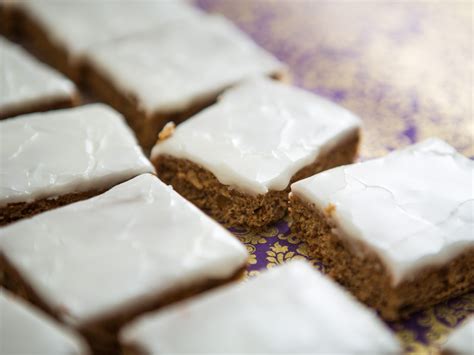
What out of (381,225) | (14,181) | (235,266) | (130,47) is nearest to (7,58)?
(130,47)

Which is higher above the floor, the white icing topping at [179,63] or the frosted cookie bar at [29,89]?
the white icing topping at [179,63]

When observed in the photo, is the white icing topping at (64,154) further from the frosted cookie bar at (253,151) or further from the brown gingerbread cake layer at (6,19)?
the brown gingerbread cake layer at (6,19)

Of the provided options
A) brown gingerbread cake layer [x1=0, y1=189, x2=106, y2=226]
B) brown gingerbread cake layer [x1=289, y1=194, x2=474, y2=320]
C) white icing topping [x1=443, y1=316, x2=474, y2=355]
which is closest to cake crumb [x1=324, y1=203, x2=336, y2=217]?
brown gingerbread cake layer [x1=289, y1=194, x2=474, y2=320]

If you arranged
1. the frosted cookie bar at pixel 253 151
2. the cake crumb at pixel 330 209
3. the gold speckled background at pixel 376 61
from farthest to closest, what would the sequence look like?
the gold speckled background at pixel 376 61 < the frosted cookie bar at pixel 253 151 < the cake crumb at pixel 330 209

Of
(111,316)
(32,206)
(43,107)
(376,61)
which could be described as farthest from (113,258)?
(376,61)

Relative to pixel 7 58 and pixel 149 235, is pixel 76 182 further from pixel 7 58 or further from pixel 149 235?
pixel 7 58

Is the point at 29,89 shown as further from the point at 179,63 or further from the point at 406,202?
the point at 406,202

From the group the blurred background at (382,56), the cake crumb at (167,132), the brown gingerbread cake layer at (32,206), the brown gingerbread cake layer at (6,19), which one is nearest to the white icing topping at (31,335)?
the brown gingerbread cake layer at (32,206)
